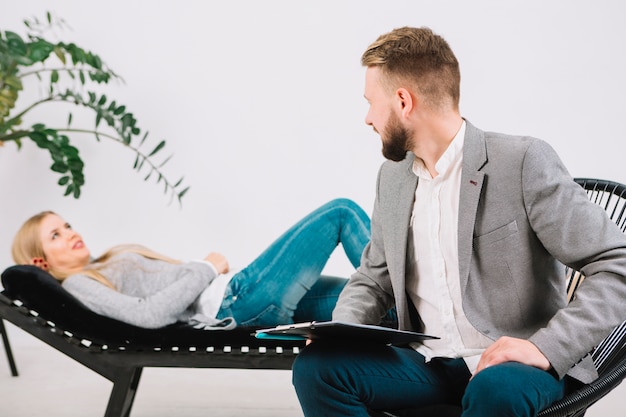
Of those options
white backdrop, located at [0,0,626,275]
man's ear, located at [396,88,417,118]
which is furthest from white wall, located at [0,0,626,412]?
man's ear, located at [396,88,417,118]

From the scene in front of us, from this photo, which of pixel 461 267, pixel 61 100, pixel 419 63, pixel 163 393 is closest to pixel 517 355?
pixel 461 267

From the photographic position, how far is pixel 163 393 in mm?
3355

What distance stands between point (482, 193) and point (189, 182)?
2791 millimetres

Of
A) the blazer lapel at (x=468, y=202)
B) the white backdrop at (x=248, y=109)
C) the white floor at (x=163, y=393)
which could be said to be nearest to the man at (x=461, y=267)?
the blazer lapel at (x=468, y=202)

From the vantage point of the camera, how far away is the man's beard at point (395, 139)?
1.79 metres

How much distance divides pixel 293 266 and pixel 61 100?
69.0 inches

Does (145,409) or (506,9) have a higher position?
(506,9)

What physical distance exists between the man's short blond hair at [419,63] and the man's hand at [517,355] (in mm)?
557

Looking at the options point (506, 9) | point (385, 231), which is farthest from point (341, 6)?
point (385, 231)

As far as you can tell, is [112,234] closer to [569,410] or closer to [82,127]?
[82,127]

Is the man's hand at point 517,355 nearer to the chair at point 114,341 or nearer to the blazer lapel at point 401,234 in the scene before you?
the blazer lapel at point 401,234

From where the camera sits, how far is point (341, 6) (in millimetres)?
4219

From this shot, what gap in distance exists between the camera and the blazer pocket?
1.66m

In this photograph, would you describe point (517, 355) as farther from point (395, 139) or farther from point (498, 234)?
point (395, 139)
